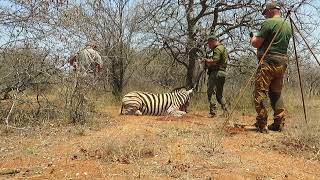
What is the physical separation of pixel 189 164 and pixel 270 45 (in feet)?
9.50

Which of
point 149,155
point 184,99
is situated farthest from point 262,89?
point 184,99

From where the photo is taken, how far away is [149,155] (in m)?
6.46

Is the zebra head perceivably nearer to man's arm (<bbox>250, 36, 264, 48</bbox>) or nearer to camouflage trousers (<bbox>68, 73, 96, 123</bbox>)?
camouflage trousers (<bbox>68, 73, 96, 123</bbox>)

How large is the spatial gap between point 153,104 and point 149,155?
5662 millimetres

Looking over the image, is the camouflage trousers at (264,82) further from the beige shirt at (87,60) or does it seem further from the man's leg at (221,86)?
the beige shirt at (87,60)

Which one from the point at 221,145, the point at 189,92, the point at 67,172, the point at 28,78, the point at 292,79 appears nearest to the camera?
the point at 67,172

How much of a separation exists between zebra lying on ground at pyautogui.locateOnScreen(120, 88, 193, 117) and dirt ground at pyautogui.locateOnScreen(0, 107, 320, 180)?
3115mm

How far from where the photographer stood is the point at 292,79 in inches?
640

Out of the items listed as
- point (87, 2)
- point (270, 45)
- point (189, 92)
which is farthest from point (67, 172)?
point (87, 2)

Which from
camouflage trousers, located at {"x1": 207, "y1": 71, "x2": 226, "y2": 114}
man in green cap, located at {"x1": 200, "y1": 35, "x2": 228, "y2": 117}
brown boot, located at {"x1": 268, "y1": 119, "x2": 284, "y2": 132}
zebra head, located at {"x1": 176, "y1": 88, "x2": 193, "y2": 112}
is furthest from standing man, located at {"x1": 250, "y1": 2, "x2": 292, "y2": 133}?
zebra head, located at {"x1": 176, "y1": 88, "x2": 193, "y2": 112}

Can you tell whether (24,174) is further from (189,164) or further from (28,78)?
(28,78)

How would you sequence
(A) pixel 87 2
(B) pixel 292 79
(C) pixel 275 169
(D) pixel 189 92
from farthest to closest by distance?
(B) pixel 292 79, (A) pixel 87 2, (D) pixel 189 92, (C) pixel 275 169

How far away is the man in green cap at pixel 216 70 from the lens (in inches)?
440

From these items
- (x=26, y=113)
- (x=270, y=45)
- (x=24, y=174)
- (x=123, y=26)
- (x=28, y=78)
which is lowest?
(x=24, y=174)
